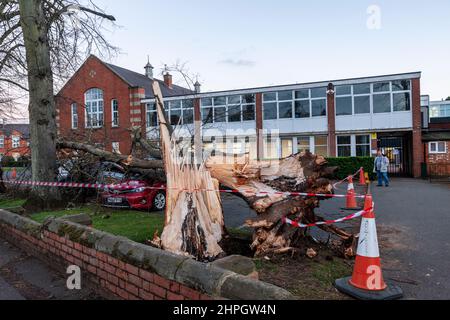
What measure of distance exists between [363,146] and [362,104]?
2833mm

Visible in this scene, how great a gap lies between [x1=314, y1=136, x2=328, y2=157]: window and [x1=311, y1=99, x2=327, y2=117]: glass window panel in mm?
1681

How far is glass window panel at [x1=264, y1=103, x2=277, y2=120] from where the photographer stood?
27.7 m

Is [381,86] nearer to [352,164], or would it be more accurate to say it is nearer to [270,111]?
[352,164]

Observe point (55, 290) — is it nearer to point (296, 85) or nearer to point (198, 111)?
point (296, 85)

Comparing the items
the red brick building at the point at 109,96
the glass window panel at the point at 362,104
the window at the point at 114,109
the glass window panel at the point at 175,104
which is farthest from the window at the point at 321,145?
the window at the point at 114,109

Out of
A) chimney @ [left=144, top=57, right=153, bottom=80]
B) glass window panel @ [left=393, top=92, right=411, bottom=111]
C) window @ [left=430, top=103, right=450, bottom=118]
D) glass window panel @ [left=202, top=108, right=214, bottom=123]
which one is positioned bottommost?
glass window panel @ [left=202, top=108, right=214, bottom=123]

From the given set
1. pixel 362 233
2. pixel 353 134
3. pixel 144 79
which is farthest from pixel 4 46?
pixel 144 79

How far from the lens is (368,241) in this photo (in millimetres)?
3980

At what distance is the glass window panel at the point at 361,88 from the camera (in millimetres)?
24641

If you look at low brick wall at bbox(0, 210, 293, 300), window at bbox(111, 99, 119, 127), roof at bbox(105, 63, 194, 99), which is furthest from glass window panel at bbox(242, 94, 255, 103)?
low brick wall at bbox(0, 210, 293, 300)

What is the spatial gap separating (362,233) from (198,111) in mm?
26519

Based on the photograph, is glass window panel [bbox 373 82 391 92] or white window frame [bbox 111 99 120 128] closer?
glass window panel [bbox 373 82 391 92]

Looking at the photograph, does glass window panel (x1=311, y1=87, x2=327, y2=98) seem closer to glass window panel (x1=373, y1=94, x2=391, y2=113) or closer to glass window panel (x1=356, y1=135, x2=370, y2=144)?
glass window panel (x1=373, y1=94, x2=391, y2=113)

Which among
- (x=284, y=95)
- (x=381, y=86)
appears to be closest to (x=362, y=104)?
(x=381, y=86)
